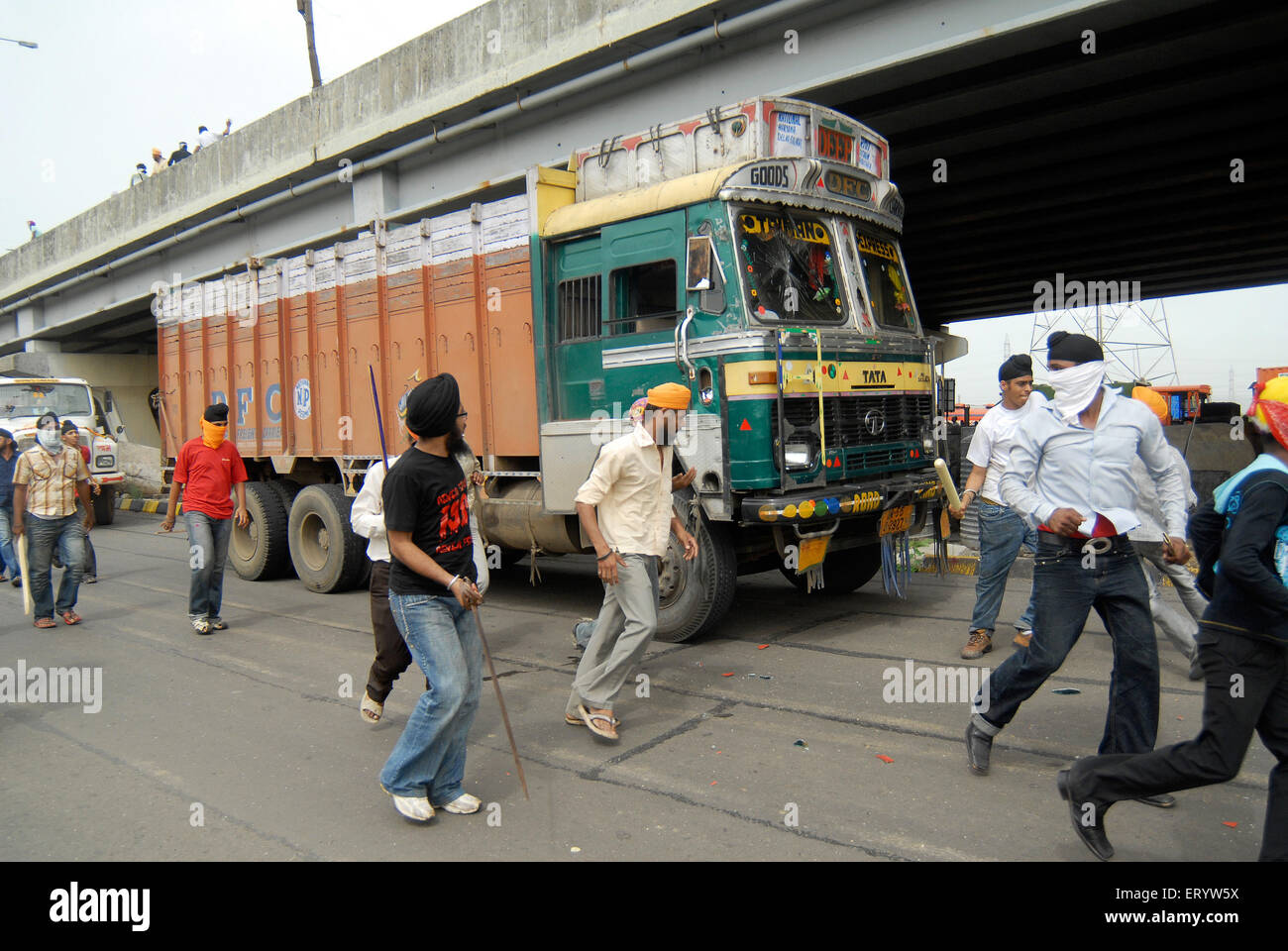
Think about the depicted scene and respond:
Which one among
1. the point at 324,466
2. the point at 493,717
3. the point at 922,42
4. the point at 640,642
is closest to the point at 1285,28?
the point at 922,42

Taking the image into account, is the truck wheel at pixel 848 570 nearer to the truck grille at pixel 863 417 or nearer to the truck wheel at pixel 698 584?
the truck grille at pixel 863 417

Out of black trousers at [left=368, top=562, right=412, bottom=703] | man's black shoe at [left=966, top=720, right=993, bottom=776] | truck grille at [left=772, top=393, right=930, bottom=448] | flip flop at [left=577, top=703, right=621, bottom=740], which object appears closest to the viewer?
man's black shoe at [left=966, top=720, right=993, bottom=776]

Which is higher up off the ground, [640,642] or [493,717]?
[640,642]

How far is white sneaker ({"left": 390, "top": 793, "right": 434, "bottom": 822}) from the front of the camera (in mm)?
3846

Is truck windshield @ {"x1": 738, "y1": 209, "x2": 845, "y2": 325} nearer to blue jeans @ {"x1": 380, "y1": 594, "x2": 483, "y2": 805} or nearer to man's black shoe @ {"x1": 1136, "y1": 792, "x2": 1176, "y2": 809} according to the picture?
blue jeans @ {"x1": 380, "y1": 594, "x2": 483, "y2": 805}

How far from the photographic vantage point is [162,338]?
1229 centimetres

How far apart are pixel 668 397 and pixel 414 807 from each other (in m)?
2.34

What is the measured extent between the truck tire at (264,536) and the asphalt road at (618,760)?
101 inches

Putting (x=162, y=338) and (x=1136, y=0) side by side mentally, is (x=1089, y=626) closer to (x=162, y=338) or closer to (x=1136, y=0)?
(x=1136, y=0)

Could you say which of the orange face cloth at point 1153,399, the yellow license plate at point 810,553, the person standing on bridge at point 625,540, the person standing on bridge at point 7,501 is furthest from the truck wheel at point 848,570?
the person standing on bridge at point 7,501

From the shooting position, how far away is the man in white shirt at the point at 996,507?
19.5ft

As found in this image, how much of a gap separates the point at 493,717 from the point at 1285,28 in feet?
31.3

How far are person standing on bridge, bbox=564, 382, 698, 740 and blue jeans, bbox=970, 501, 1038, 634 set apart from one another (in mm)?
2103

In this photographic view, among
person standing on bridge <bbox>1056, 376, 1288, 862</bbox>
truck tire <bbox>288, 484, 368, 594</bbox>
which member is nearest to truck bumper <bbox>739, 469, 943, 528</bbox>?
person standing on bridge <bbox>1056, 376, 1288, 862</bbox>
